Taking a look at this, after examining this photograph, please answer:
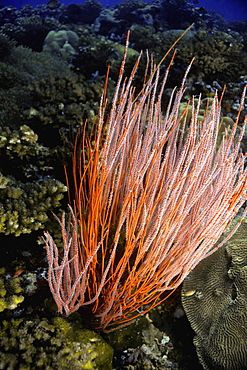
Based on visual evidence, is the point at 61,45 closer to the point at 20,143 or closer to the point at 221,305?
the point at 20,143

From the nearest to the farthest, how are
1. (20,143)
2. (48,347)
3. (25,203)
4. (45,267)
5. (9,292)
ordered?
(48,347)
(9,292)
(45,267)
(25,203)
(20,143)

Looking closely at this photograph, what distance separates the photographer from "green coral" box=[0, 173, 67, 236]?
2480 millimetres

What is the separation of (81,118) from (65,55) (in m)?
7.59

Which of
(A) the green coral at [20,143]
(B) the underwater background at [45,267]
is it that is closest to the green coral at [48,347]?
(B) the underwater background at [45,267]

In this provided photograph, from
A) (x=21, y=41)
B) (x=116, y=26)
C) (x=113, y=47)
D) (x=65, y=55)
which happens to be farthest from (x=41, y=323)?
(x=116, y=26)

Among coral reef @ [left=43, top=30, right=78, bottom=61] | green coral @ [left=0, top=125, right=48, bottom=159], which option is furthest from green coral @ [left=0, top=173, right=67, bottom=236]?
coral reef @ [left=43, top=30, right=78, bottom=61]

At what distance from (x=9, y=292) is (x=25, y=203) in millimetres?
1006

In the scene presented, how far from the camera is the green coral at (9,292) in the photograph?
1.88m

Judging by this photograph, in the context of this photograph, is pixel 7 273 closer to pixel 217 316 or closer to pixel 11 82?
pixel 217 316

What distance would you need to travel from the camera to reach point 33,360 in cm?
159

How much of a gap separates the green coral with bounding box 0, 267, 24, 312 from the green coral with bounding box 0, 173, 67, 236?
1.66 ft

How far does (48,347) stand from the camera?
5.54ft

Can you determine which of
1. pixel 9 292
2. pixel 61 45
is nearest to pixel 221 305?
pixel 9 292

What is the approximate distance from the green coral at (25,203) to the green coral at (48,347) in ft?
3.15
